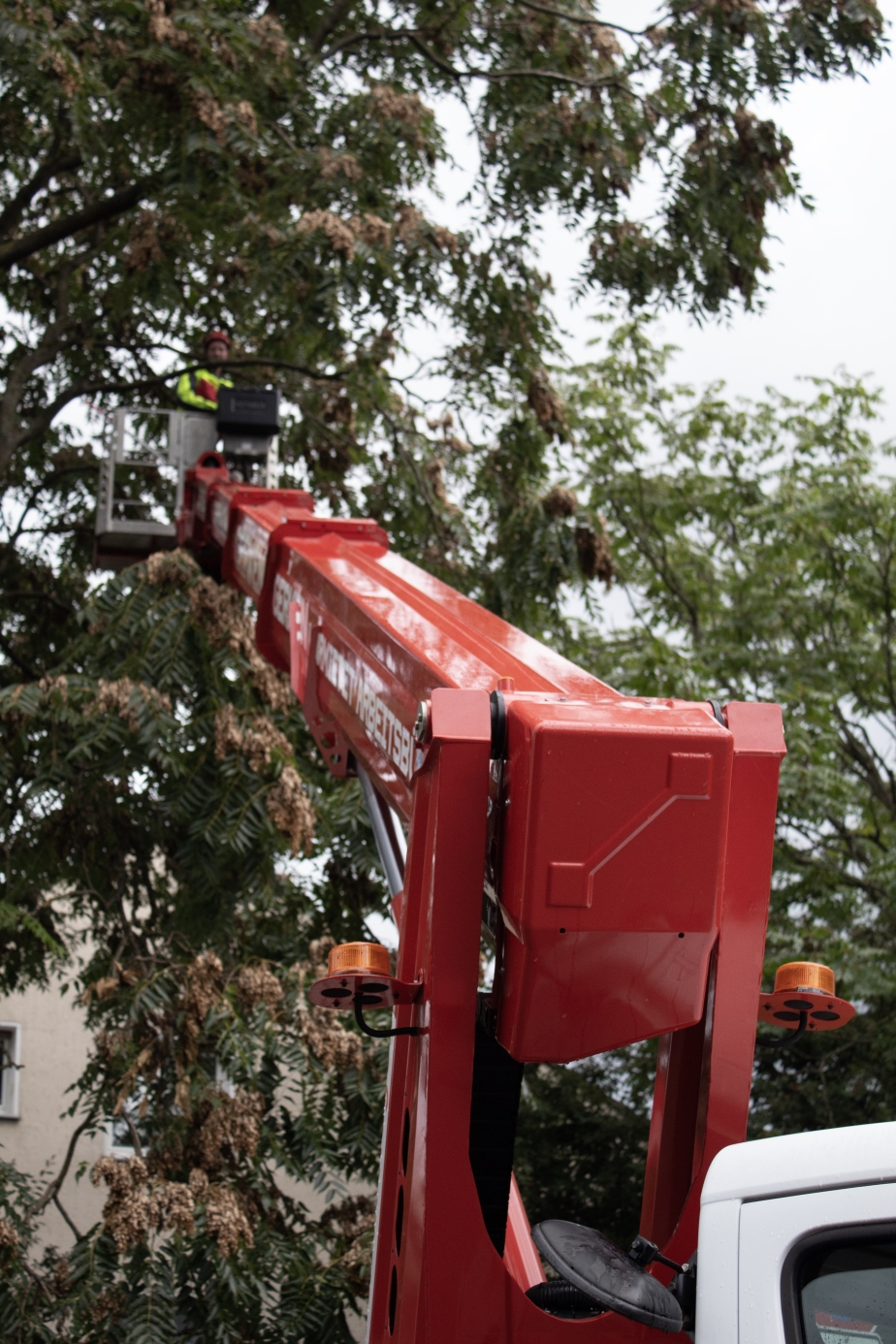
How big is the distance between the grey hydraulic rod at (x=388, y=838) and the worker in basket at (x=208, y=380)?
395 centimetres

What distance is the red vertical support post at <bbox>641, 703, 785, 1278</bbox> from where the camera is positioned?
102 inches

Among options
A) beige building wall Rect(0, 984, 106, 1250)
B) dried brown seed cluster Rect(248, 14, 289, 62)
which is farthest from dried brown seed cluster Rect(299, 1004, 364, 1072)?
beige building wall Rect(0, 984, 106, 1250)

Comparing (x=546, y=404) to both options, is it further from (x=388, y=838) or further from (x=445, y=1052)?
(x=445, y=1052)

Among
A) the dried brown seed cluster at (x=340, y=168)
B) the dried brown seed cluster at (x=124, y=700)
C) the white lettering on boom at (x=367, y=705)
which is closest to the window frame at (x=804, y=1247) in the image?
the white lettering on boom at (x=367, y=705)

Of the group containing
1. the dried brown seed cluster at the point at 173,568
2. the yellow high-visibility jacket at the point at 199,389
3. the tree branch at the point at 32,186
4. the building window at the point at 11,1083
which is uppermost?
the tree branch at the point at 32,186

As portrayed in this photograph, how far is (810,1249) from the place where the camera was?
201 centimetres

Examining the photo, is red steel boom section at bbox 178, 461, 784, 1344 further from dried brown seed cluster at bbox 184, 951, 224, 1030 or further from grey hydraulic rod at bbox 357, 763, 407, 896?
dried brown seed cluster at bbox 184, 951, 224, 1030

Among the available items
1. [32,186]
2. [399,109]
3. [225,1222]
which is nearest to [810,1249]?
[225,1222]

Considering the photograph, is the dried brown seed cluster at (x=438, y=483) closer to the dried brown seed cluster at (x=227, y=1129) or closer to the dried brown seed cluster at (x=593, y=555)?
the dried brown seed cluster at (x=593, y=555)

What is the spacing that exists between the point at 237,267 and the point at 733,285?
3172 mm

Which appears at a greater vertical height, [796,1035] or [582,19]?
[582,19]

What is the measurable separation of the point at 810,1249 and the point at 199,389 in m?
6.62

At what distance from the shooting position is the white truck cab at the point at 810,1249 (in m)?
1.97

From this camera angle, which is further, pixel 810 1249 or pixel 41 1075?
pixel 41 1075
